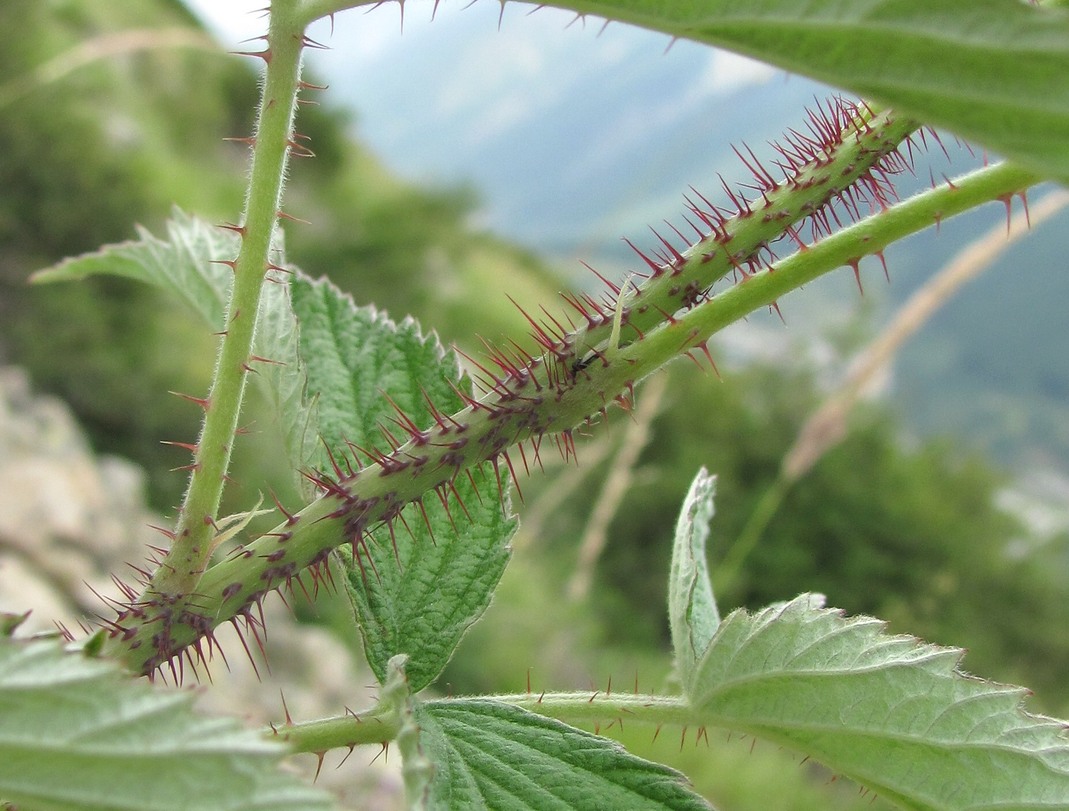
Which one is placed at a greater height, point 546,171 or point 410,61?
point 410,61

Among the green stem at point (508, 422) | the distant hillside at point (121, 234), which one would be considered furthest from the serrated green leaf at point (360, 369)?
the distant hillside at point (121, 234)

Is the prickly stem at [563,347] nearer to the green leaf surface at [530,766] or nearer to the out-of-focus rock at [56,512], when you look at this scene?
the green leaf surface at [530,766]

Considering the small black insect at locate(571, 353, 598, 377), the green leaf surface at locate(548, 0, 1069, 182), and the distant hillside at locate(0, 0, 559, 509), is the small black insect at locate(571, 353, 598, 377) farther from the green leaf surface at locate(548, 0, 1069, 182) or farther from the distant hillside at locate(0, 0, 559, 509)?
the distant hillside at locate(0, 0, 559, 509)

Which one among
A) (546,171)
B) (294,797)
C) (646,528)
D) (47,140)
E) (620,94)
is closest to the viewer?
(294,797)

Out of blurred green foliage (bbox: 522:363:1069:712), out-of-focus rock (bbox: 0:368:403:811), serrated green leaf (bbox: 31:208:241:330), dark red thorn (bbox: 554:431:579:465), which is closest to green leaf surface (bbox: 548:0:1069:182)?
dark red thorn (bbox: 554:431:579:465)

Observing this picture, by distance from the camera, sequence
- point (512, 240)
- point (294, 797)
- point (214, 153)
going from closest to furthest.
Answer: point (294, 797), point (214, 153), point (512, 240)

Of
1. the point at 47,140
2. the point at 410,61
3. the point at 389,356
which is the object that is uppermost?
the point at 410,61

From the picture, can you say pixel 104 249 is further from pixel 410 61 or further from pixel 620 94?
pixel 410 61

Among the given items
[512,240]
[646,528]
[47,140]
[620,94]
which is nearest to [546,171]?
[620,94]
